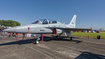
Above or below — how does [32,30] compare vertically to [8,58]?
above

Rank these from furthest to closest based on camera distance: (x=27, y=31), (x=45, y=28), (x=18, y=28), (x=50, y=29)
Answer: (x=50, y=29) → (x=45, y=28) → (x=27, y=31) → (x=18, y=28)

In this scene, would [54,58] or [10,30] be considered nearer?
[54,58]

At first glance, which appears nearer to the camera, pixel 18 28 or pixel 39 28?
pixel 18 28

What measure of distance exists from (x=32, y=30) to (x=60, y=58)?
4679 millimetres

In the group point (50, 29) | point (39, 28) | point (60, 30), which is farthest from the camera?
point (60, 30)

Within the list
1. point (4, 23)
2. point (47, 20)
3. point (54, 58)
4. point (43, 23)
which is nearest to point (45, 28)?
point (43, 23)

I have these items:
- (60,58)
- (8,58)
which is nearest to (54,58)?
(60,58)

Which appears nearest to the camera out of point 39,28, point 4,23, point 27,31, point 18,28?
point 18,28

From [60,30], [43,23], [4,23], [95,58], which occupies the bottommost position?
[95,58]

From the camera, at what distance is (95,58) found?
3.70 metres

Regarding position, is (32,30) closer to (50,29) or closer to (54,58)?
(50,29)

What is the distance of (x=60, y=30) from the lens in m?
10.0

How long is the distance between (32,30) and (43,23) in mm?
2080

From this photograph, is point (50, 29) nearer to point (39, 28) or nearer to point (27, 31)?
point (39, 28)
